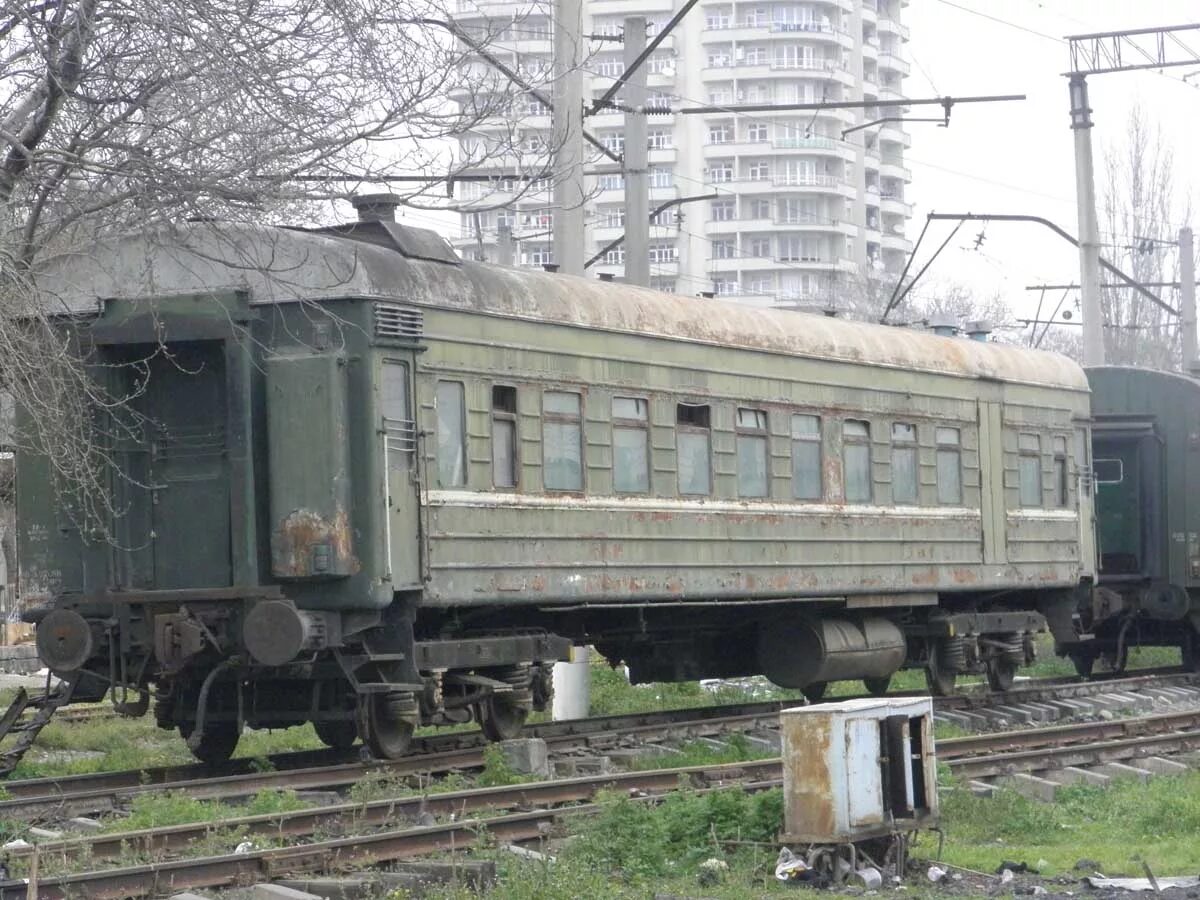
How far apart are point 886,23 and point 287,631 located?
104 m

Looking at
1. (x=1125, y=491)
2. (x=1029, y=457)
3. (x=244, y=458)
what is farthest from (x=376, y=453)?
(x=1125, y=491)

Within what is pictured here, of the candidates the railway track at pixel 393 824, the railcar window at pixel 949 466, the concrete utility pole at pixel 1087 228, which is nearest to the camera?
the railway track at pixel 393 824

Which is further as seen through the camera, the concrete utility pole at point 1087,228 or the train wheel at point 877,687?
the concrete utility pole at point 1087,228

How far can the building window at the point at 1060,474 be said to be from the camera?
21.7 meters

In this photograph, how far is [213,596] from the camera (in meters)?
13.3

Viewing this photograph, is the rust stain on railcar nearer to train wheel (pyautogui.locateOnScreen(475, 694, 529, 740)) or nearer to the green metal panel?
the green metal panel

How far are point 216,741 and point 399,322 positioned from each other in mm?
3405

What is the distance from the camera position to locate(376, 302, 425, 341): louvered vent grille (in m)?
13.2

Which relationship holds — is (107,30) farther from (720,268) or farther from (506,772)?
(720,268)

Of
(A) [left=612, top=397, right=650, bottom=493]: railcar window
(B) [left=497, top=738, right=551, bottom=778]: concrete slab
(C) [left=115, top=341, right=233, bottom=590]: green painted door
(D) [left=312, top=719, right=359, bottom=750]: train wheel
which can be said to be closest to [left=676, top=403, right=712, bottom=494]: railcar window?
(A) [left=612, top=397, right=650, bottom=493]: railcar window

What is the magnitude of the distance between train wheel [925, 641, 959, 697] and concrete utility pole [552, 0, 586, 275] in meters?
5.42

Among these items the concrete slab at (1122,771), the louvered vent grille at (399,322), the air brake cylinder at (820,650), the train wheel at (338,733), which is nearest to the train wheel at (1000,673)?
the air brake cylinder at (820,650)

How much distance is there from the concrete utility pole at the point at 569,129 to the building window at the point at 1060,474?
6722mm

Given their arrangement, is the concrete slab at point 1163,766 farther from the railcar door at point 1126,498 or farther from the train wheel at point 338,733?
the railcar door at point 1126,498
